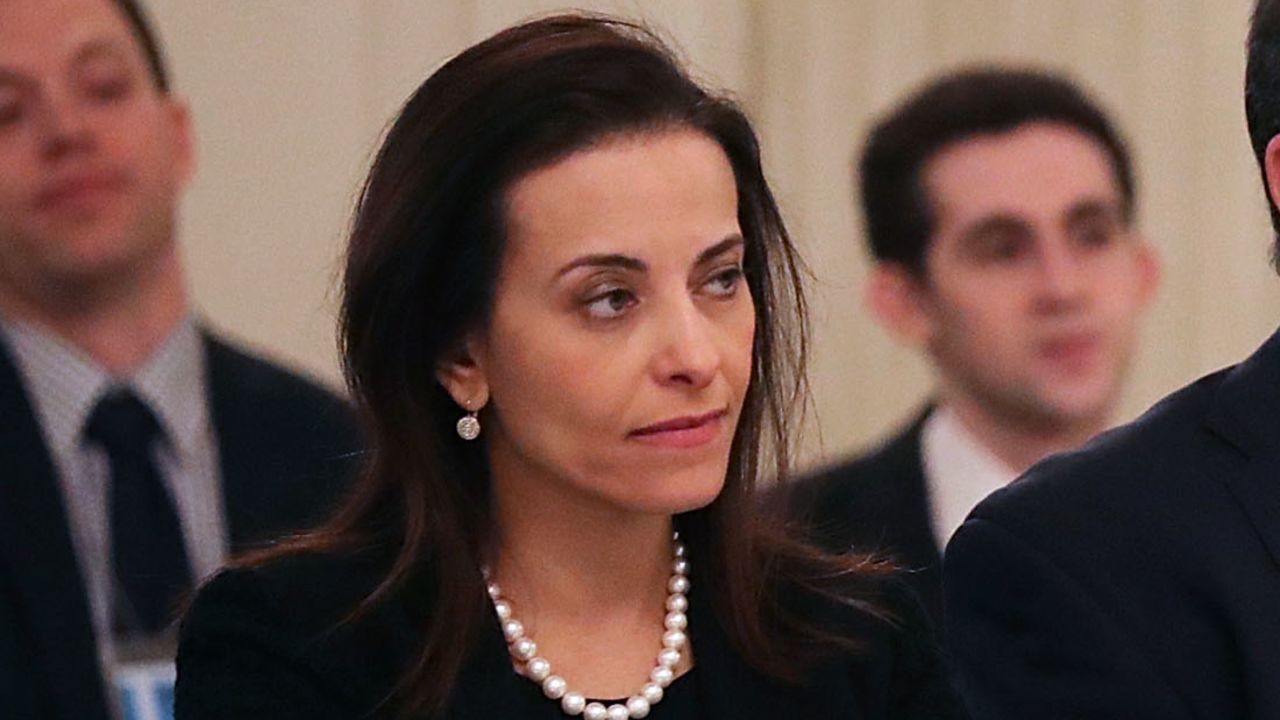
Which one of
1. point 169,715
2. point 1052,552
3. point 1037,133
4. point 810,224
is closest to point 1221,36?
point 810,224

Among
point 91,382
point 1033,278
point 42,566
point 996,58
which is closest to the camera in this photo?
point 42,566

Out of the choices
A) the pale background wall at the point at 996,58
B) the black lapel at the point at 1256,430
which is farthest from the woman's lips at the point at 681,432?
the pale background wall at the point at 996,58

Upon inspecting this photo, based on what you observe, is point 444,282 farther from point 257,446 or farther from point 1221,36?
point 1221,36

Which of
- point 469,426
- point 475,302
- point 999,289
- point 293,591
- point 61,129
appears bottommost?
point 999,289

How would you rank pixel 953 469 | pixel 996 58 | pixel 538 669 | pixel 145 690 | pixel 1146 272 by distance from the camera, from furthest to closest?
pixel 996 58 → pixel 1146 272 → pixel 953 469 → pixel 145 690 → pixel 538 669

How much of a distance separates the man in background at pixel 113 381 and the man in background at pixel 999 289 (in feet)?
2.73

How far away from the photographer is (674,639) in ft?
9.12

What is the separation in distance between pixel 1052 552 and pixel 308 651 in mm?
682

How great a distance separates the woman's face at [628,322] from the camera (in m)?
2.61

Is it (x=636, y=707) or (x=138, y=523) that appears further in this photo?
(x=138, y=523)

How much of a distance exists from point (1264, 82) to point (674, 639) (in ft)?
2.56

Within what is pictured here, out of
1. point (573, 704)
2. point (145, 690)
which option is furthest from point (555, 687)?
point (145, 690)

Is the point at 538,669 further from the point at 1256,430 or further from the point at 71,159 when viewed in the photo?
the point at 71,159

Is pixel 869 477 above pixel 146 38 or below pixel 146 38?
below
